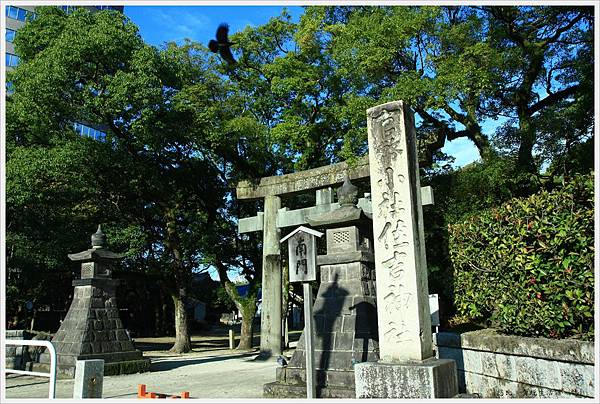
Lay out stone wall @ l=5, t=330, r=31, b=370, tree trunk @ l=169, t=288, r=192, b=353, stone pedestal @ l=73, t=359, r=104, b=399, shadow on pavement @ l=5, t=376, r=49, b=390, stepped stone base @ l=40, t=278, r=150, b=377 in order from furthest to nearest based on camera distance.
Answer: tree trunk @ l=169, t=288, r=192, b=353 < stone wall @ l=5, t=330, r=31, b=370 < stepped stone base @ l=40, t=278, r=150, b=377 < shadow on pavement @ l=5, t=376, r=49, b=390 < stone pedestal @ l=73, t=359, r=104, b=399

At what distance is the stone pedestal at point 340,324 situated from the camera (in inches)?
289

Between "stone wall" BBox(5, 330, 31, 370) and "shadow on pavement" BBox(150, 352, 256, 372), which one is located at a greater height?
"stone wall" BBox(5, 330, 31, 370)

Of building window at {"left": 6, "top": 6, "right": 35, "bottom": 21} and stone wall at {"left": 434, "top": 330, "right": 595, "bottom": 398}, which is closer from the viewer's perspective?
stone wall at {"left": 434, "top": 330, "right": 595, "bottom": 398}

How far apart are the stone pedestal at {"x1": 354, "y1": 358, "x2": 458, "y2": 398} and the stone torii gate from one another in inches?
309

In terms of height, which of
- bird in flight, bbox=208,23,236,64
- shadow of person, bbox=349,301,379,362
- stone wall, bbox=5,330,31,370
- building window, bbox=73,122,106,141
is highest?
building window, bbox=73,122,106,141

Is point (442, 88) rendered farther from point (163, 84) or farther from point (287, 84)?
point (163, 84)

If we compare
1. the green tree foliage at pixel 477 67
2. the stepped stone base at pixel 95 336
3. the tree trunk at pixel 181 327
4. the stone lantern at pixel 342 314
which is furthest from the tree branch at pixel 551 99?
the tree trunk at pixel 181 327

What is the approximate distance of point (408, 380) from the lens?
5.25 meters

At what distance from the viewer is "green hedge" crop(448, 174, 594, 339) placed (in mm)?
5203

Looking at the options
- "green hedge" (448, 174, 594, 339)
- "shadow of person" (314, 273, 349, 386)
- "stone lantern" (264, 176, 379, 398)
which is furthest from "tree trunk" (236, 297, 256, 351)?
"green hedge" (448, 174, 594, 339)

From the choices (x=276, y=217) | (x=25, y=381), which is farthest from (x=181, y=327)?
(x=25, y=381)

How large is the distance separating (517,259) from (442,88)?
23.6 feet

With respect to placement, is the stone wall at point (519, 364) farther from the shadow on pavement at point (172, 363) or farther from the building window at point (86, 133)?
the building window at point (86, 133)

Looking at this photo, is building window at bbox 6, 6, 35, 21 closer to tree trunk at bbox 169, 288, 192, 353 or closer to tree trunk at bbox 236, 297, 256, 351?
tree trunk at bbox 169, 288, 192, 353
